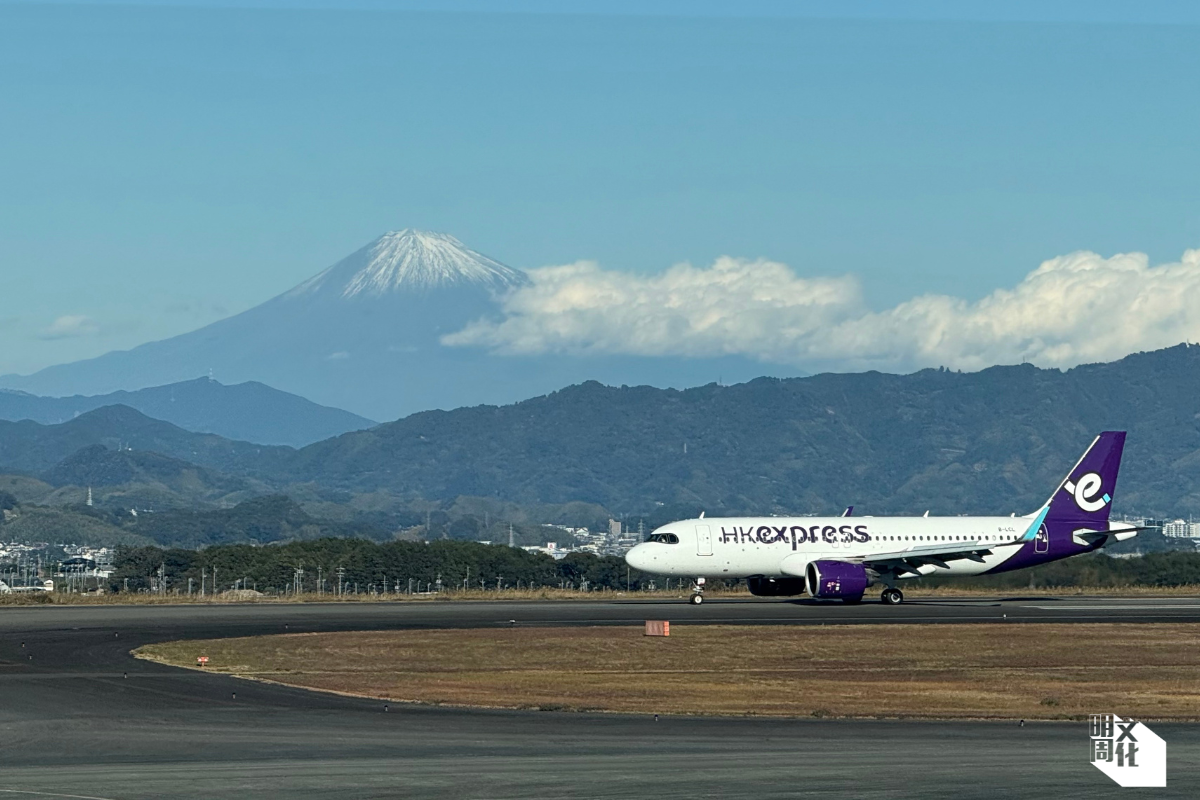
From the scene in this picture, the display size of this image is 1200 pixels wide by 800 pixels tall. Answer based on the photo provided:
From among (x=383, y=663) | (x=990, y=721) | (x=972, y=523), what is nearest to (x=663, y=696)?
(x=990, y=721)

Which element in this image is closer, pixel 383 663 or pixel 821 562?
pixel 383 663

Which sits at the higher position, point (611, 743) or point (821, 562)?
point (821, 562)

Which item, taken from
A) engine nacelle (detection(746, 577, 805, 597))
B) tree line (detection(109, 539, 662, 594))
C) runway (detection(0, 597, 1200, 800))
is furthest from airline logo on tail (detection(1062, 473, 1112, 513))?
tree line (detection(109, 539, 662, 594))

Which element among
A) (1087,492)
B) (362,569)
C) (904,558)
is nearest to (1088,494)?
(1087,492)

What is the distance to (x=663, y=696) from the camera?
1469 inches

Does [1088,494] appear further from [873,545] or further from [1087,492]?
[873,545]

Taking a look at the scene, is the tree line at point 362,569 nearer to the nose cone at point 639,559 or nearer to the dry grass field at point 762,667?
the nose cone at point 639,559

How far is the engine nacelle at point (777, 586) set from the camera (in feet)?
247

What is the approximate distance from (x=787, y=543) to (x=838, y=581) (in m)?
3.95

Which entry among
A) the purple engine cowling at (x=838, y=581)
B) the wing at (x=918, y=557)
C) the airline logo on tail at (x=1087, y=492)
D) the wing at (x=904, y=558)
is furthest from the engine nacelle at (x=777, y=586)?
the airline logo on tail at (x=1087, y=492)

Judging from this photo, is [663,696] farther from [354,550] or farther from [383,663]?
[354,550]

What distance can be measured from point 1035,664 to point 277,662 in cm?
2088

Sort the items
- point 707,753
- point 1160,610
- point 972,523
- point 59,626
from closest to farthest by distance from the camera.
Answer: point 707,753
point 59,626
point 1160,610
point 972,523

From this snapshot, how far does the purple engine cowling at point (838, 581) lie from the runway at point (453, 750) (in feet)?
112
